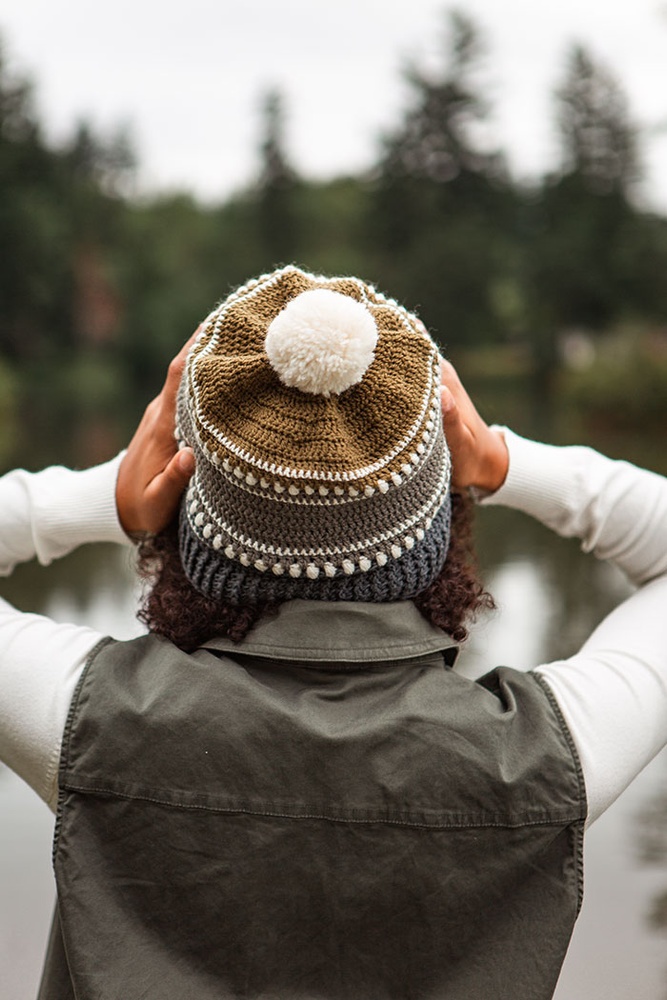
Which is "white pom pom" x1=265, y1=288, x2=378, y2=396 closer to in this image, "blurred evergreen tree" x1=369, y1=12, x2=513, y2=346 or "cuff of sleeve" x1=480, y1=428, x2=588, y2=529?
"cuff of sleeve" x1=480, y1=428, x2=588, y2=529

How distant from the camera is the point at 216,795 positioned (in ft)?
3.01

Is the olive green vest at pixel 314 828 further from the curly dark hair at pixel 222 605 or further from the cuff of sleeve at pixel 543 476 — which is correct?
the cuff of sleeve at pixel 543 476

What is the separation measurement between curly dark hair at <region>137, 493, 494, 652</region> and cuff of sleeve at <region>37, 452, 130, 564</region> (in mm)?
91

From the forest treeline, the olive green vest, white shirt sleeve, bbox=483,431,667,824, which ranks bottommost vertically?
the forest treeline

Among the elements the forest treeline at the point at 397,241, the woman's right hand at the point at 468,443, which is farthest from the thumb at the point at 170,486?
the forest treeline at the point at 397,241

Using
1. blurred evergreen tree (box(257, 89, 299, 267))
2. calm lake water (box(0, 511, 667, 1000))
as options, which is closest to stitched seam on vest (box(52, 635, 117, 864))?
calm lake water (box(0, 511, 667, 1000))

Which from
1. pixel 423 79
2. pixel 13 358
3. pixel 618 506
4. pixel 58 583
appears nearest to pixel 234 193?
pixel 423 79

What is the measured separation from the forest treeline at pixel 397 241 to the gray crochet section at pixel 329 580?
2206cm

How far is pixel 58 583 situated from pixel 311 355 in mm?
3514

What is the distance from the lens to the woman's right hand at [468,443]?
1.04 metres

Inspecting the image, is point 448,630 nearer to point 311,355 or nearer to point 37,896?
point 311,355

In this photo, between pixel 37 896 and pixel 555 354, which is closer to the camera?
pixel 37 896

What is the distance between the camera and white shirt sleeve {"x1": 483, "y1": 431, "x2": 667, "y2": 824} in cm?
94

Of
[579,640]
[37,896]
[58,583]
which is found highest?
[37,896]
